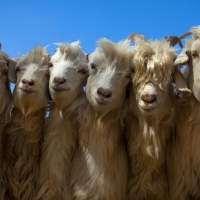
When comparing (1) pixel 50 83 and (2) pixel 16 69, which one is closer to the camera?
(1) pixel 50 83

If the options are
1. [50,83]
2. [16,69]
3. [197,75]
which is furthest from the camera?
[16,69]

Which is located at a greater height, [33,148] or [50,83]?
[50,83]

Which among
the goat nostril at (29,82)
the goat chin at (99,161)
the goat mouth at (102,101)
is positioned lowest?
the goat chin at (99,161)

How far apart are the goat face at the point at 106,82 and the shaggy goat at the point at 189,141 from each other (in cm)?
61

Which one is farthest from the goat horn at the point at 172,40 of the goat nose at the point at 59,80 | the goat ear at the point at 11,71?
the goat ear at the point at 11,71

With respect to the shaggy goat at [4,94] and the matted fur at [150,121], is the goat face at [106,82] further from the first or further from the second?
the shaggy goat at [4,94]

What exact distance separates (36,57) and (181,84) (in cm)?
172

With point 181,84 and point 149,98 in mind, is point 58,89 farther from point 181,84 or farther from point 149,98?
point 181,84

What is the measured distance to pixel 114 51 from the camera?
3822 mm

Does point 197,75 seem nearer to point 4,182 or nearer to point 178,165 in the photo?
point 178,165

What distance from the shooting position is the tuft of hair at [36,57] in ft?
13.5

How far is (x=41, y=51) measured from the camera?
4254 millimetres

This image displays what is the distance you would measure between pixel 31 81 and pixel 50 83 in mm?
210

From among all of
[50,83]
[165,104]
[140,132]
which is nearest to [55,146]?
[50,83]
